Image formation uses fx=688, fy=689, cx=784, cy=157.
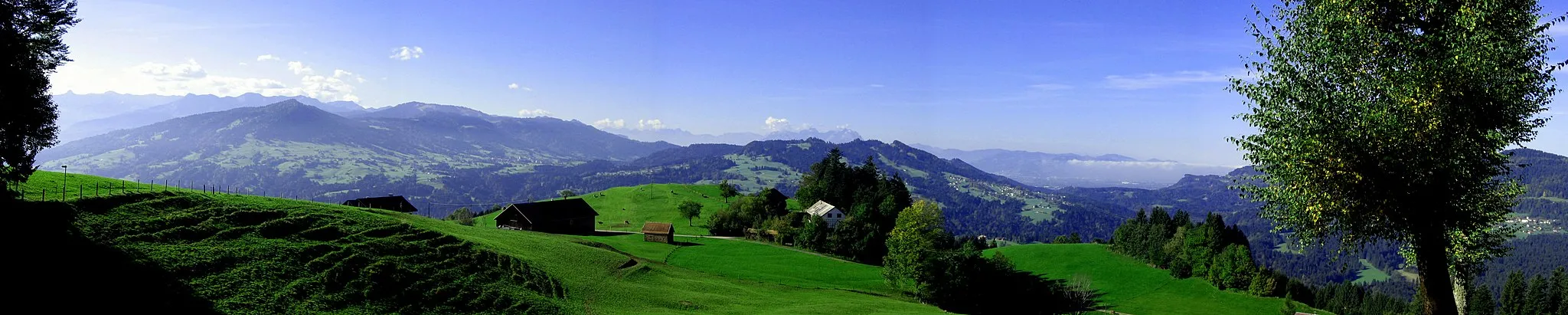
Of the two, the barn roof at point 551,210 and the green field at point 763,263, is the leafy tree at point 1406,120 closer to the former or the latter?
the green field at point 763,263

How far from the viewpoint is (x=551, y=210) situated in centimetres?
10150

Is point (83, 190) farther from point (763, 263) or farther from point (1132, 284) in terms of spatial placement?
point (1132, 284)

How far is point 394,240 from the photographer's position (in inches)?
1811

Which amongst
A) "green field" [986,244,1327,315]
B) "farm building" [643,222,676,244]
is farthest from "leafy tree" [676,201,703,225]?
"green field" [986,244,1327,315]

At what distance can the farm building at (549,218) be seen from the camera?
96.6m

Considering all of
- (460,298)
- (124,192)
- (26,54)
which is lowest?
(460,298)

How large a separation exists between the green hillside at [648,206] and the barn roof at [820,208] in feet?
61.3

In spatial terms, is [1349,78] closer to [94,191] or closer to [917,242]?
[917,242]

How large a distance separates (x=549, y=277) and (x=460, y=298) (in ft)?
29.5

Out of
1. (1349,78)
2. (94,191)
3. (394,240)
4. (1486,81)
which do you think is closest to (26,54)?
(94,191)

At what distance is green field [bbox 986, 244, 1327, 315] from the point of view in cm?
7856

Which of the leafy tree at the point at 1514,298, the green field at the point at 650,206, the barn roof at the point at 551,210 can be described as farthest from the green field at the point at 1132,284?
the barn roof at the point at 551,210

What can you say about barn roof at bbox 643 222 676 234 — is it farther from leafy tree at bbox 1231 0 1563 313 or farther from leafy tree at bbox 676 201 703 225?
leafy tree at bbox 1231 0 1563 313

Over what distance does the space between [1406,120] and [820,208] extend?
339 feet
